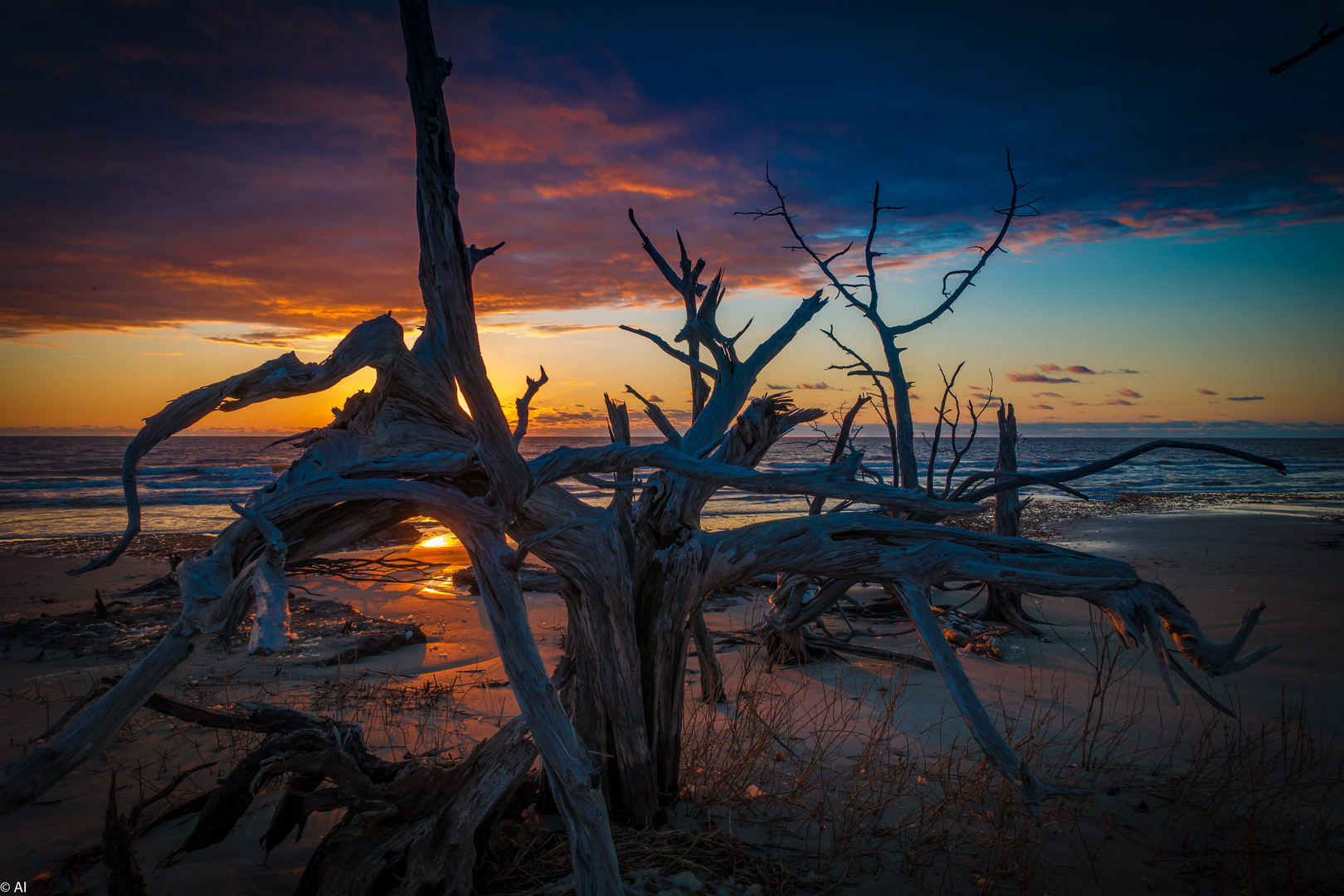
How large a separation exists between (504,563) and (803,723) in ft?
13.5

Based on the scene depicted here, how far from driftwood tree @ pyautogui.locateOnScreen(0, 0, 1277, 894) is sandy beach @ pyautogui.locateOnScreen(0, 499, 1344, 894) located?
74 centimetres

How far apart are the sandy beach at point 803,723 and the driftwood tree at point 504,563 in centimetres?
74

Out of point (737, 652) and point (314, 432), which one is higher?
point (314, 432)

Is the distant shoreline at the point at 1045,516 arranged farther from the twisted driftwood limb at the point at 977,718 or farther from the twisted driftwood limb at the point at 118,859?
the twisted driftwood limb at the point at 977,718

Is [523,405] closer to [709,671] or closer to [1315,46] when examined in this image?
[1315,46]

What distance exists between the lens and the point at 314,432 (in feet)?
10.2

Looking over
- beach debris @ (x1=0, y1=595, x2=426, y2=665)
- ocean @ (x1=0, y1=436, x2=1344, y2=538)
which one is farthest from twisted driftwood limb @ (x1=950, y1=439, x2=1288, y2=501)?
beach debris @ (x1=0, y1=595, x2=426, y2=665)

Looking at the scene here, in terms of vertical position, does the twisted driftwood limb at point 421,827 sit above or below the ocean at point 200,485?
above

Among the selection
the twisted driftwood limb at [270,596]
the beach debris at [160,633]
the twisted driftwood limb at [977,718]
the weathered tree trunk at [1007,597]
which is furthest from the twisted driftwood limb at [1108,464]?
the beach debris at [160,633]

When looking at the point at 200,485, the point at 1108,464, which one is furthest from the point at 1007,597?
the point at 200,485

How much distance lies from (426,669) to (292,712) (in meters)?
4.17

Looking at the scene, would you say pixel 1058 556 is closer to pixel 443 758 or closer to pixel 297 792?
pixel 297 792

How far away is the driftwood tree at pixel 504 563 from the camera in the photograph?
236 centimetres

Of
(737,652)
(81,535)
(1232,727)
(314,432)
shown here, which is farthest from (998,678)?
(81,535)
